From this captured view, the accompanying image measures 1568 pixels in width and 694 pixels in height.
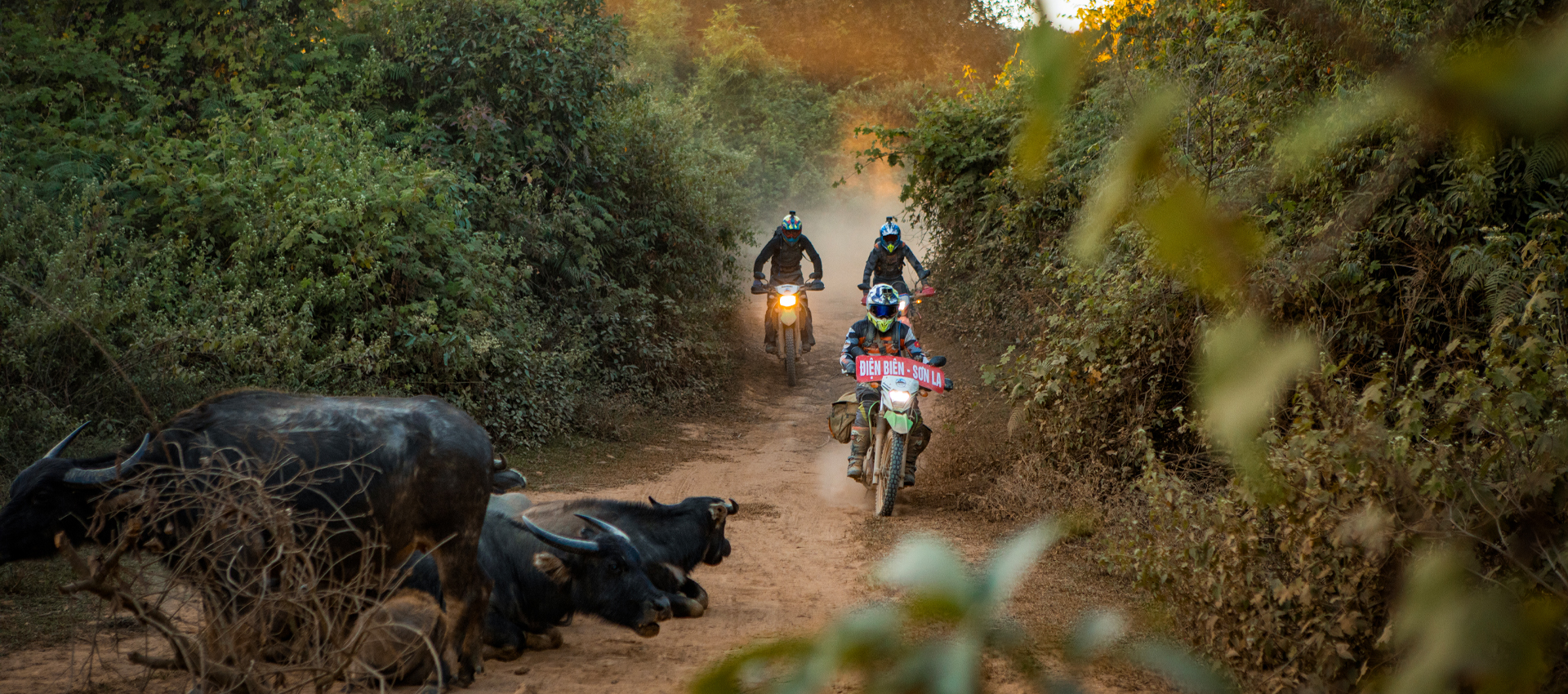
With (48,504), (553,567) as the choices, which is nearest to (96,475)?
(48,504)

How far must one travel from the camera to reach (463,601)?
213 inches

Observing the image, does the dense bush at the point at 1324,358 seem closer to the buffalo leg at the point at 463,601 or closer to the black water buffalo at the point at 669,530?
the black water buffalo at the point at 669,530

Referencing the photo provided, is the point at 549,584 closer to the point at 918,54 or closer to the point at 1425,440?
the point at 1425,440

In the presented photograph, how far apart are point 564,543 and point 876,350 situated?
15.7 ft

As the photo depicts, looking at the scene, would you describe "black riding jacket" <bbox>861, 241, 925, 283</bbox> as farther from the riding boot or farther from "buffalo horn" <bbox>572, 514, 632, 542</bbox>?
"buffalo horn" <bbox>572, 514, 632, 542</bbox>

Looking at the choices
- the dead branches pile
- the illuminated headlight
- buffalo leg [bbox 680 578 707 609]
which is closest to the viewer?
the dead branches pile

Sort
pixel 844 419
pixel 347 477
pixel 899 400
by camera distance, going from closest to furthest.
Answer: pixel 347 477 → pixel 899 400 → pixel 844 419

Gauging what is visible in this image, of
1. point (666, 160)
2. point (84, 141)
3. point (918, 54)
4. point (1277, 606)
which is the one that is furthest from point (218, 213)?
point (918, 54)

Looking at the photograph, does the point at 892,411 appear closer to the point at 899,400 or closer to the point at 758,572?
the point at 899,400

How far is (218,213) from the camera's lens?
32.4 feet

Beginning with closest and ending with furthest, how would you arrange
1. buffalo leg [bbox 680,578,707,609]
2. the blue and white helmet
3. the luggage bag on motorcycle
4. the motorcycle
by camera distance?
buffalo leg [bbox 680,578,707,609] < the luggage bag on motorcycle < the blue and white helmet < the motorcycle

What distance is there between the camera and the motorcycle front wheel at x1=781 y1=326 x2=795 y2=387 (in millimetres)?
15859

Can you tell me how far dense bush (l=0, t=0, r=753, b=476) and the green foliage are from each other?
19.4ft

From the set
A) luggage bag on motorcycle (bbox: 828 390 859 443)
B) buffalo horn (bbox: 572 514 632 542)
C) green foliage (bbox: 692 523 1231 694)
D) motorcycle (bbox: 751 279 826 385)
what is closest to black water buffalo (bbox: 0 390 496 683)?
buffalo horn (bbox: 572 514 632 542)
